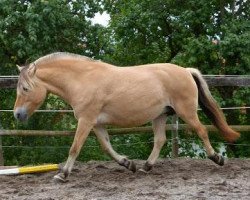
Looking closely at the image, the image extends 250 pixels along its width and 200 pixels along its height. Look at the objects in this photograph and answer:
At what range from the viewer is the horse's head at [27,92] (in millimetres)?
6211

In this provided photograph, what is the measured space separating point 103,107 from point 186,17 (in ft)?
17.4

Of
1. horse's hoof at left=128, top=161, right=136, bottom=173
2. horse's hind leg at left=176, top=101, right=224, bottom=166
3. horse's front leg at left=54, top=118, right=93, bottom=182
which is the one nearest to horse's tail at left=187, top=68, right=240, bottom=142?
horse's hind leg at left=176, top=101, right=224, bottom=166

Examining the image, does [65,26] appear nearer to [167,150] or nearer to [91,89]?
[167,150]

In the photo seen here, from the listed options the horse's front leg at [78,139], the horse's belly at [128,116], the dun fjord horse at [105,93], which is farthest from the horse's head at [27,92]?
the horse's belly at [128,116]

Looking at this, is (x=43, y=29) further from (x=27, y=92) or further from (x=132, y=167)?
(x=132, y=167)

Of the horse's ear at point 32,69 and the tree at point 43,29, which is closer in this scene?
the horse's ear at point 32,69

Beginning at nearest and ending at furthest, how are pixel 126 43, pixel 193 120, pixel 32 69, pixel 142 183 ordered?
pixel 142 183 → pixel 32 69 → pixel 193 120 → pixel 126 43

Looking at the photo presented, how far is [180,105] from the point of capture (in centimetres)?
653

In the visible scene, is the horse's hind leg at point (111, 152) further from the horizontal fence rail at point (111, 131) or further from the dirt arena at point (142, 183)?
the horizontal fence rail at point (111, 131)

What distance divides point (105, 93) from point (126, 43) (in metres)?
5.83

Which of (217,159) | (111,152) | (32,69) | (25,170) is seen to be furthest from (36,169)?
(217,159)

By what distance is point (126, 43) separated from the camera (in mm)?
11953

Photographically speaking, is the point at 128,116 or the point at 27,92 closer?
the point at 27,92

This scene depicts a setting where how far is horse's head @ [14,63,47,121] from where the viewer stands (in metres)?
6.21
